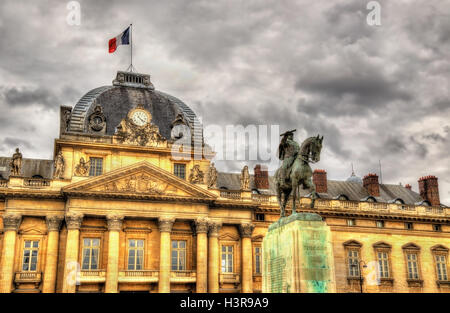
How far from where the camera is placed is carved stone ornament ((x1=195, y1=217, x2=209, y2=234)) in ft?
140

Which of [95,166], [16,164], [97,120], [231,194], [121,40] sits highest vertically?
[121,40]

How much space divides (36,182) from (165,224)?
10641mm

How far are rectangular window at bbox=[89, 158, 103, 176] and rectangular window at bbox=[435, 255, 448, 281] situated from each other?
3314cm

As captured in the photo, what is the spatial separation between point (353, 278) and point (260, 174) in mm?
13302

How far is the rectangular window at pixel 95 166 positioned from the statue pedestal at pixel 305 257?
97.3 feet

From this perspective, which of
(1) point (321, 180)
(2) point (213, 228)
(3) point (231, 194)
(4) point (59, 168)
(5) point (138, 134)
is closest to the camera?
(4) point (59, 168)

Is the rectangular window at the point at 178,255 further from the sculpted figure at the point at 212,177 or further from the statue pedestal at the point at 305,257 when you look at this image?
the statue pedestal at the point at 305,257

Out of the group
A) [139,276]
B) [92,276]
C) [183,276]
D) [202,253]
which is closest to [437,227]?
[202,253]

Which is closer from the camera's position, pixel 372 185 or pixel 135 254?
pixel 135 254

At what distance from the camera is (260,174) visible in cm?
5281

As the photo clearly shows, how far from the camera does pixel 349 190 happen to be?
56281 mm

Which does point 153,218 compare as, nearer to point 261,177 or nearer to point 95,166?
point 95,166

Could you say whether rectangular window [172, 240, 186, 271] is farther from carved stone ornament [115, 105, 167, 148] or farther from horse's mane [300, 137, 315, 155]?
horse's mane [300, 137, 315, 155]
